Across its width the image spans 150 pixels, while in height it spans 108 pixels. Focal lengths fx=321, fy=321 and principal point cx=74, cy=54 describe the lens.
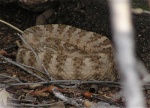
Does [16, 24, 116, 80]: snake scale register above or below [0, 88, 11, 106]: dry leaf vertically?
above

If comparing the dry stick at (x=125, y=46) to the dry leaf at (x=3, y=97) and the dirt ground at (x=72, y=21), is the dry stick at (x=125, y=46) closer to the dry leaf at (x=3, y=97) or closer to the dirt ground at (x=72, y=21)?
the dry leaf at (x=3, y=97)

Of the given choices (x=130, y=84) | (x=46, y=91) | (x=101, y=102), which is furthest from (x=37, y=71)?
(x=130, y=84)

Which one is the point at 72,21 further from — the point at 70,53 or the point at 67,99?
the point at 67,99

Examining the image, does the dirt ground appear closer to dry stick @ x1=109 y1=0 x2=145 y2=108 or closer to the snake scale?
the snake scale

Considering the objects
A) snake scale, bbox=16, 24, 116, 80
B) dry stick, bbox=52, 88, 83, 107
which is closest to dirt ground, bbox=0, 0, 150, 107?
dry stick, bbox=52, 88, 83, 107

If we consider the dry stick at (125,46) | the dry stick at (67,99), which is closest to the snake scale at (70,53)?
the dry stick at (67,99)
